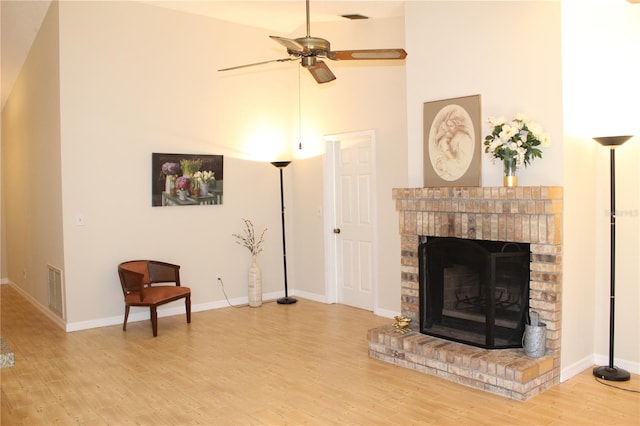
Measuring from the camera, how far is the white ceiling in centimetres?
580

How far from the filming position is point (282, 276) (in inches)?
300

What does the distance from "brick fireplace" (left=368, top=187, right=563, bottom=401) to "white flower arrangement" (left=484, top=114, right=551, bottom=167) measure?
268 millimetres

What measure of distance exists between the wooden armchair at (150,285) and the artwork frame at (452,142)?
304cm

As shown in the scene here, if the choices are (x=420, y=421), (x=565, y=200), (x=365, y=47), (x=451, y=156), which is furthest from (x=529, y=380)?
(x=365, y=47)

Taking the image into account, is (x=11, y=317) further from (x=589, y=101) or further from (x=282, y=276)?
(x=589, y=101)

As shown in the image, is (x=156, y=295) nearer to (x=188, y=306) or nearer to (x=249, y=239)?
(x=188, y=306)

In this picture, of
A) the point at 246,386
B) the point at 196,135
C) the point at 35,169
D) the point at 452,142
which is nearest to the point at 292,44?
the point at 452,142

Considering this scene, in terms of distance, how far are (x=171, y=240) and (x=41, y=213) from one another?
174 cm

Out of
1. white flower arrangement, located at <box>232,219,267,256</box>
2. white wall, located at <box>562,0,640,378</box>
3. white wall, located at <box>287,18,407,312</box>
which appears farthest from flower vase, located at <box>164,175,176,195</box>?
white wall, located at <box>562,0,640,378</box>

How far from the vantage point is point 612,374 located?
4.09 meters

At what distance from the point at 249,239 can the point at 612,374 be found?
4609mm

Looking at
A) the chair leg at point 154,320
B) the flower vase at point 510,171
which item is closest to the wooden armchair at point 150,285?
the chair leg at point 154,320

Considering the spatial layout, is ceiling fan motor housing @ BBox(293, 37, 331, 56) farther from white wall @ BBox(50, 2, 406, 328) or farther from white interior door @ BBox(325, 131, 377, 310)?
white interior door @ BBox(325, 131, 377, 310)

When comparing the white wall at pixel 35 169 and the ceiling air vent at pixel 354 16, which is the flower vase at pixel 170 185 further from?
the ceiling air vent at pixel 354 16
